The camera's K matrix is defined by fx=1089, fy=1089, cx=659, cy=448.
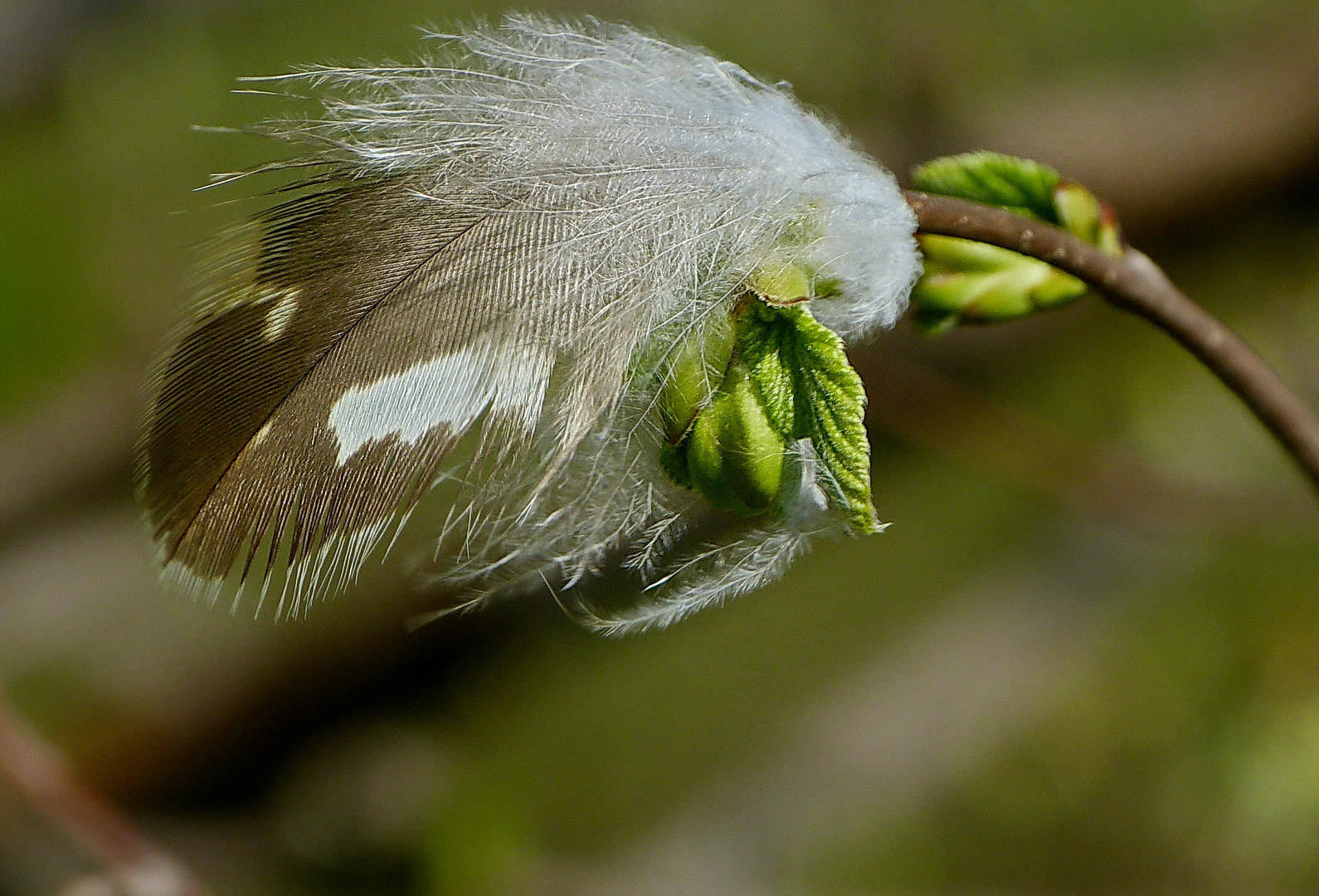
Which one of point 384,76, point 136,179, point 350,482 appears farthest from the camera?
point 136,179

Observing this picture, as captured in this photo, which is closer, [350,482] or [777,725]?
[350,482]

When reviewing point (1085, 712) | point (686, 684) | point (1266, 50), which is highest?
point (1266, 50)

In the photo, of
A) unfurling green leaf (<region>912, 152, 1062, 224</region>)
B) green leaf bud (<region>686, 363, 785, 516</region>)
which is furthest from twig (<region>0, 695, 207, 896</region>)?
unfurling green leaf (<region>912, 152, 1062, 224</region>)

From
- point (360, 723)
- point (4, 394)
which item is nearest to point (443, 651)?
point (360, 723)

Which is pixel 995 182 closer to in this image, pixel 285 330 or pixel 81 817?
pixel 285 330

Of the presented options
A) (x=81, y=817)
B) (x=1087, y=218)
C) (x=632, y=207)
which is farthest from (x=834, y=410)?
(x=81, y=817)

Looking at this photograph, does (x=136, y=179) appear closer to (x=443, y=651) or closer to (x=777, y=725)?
(x=443, y=651)

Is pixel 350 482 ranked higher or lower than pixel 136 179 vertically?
lower
